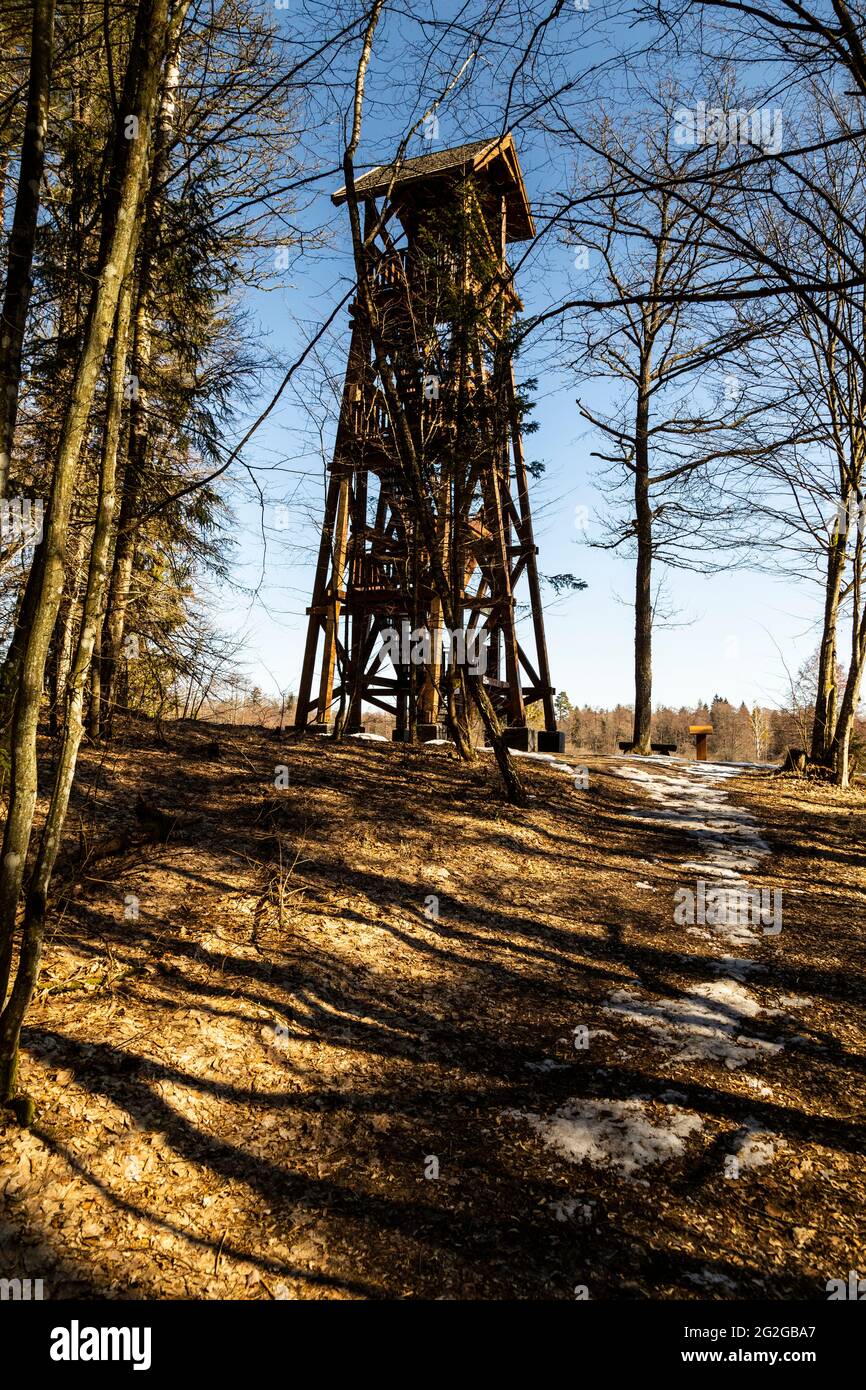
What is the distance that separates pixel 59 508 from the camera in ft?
9.48

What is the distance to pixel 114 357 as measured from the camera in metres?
3.11

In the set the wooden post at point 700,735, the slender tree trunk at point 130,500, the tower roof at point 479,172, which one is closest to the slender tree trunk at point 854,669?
the wooden post at point 700,735

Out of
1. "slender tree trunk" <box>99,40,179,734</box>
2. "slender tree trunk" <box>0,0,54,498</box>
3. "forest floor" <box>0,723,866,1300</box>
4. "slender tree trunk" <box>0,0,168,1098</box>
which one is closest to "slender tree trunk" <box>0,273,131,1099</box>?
"slender tree trunk" <box>0,0,168,1098</box>

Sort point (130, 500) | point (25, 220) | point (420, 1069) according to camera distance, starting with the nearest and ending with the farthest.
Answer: point (25, 220) < point (420, 1069) < point (130, 500)

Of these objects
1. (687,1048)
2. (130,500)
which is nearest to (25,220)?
(130,500)

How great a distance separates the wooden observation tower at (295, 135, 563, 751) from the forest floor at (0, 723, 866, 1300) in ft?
12.3

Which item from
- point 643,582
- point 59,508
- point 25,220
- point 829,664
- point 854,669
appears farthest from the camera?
point 643,582

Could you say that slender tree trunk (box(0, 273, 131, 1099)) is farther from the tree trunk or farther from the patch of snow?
the tree trunk

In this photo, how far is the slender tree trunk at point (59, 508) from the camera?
2.86m

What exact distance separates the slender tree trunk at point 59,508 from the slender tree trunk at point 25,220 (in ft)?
1.51

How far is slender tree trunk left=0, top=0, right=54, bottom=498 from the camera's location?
3.10m

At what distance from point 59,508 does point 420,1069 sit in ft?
11.2

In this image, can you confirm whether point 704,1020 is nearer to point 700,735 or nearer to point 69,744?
point 69,744
